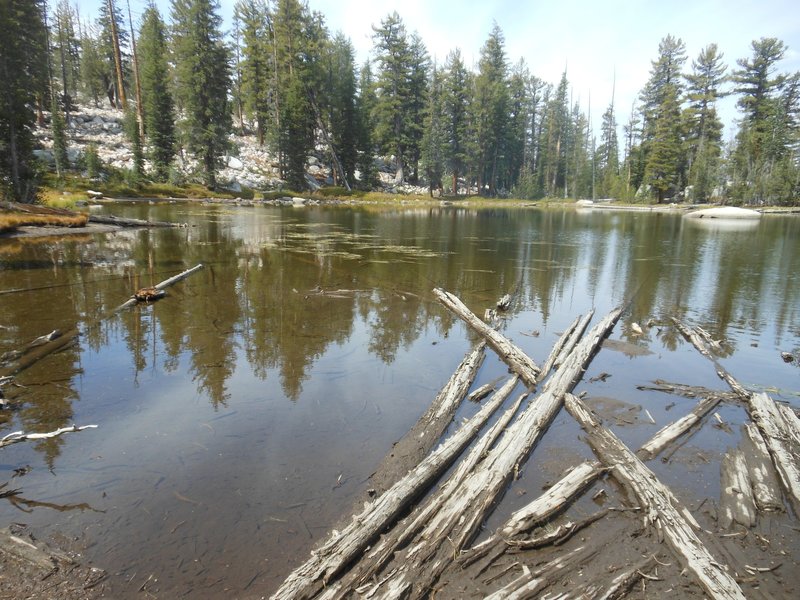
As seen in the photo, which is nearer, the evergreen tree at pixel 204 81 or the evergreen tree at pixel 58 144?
the evergreen tree at pixel 58 144

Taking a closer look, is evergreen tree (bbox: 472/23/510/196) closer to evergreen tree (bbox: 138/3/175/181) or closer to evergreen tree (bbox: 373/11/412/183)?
evergreen tree (bbox: 373/11/412/183)

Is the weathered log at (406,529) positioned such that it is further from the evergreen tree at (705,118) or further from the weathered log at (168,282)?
the evergreen tree at (705,118)

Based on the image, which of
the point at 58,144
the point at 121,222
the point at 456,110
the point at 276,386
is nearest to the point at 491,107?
the point at 456,110

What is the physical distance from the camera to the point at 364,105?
75500 mm

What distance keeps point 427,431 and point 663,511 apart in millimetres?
2636

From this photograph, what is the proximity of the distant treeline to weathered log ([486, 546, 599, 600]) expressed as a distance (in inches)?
2150

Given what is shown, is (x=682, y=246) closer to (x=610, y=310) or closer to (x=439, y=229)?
(x=439, y=229)

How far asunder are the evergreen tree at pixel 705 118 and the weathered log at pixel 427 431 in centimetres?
7319

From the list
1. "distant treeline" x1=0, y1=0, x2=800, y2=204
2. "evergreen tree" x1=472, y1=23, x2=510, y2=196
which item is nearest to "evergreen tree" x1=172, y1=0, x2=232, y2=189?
"distant treeline" x1=0, y1=0, x2=800, y2=204

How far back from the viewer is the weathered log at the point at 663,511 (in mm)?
3488

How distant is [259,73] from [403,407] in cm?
7260

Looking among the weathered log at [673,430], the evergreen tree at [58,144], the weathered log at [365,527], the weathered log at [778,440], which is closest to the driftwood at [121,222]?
the evergreen tree at [58,144]

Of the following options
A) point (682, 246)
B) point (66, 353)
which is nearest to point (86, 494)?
point (66, 353)

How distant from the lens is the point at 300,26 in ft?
207
